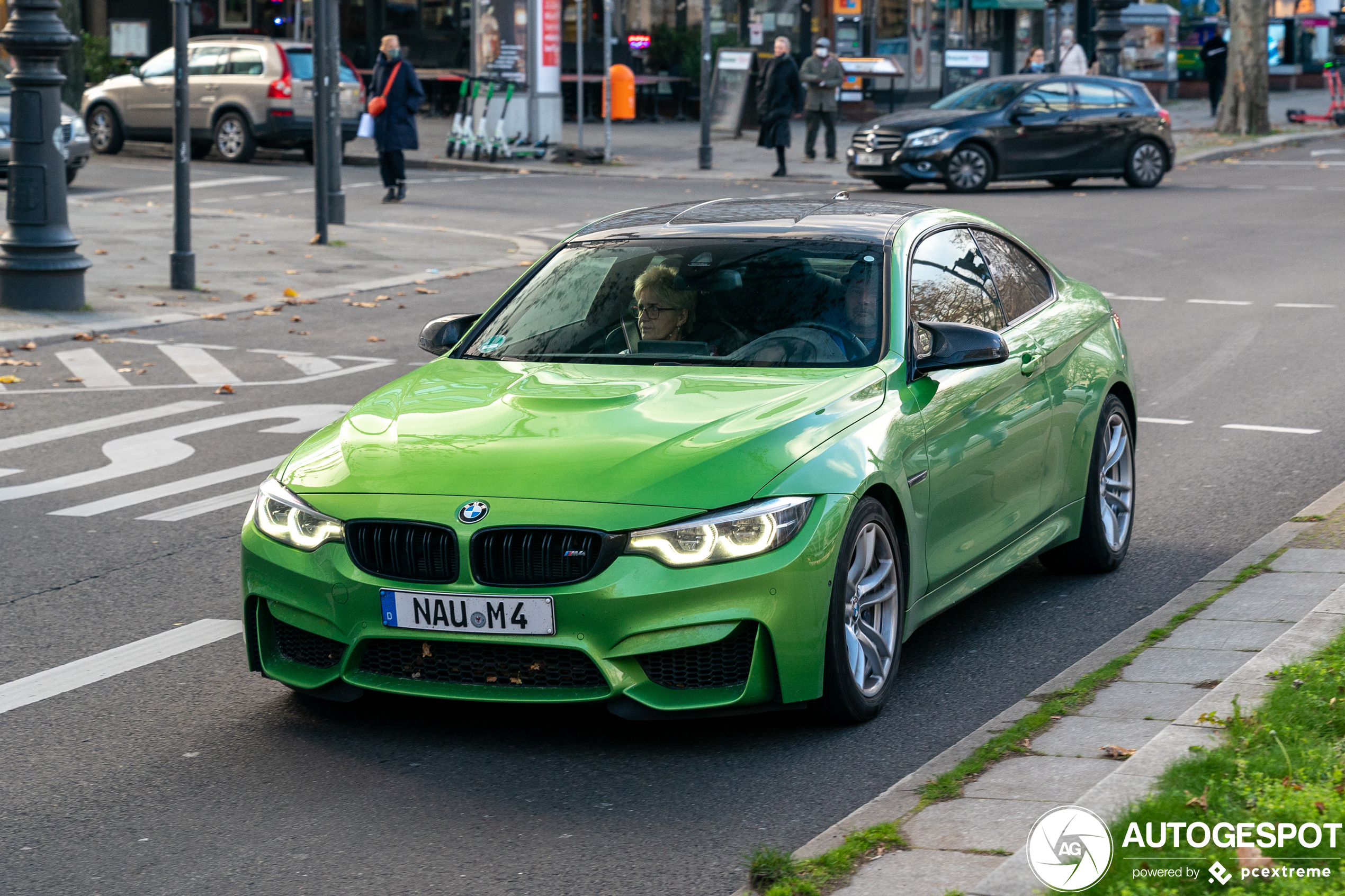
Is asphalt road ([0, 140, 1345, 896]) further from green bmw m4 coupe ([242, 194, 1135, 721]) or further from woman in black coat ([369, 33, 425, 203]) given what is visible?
woman in black coat ([369, 33, 425, 203])

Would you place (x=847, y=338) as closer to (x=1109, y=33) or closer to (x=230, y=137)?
(x=230, y=137)

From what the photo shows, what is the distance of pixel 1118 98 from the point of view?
26203 mm

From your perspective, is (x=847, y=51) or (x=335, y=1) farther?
(x=847, y=51)

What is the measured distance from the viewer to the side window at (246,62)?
29.0 m

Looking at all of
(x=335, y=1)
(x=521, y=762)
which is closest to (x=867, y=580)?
(x=521, y=762)

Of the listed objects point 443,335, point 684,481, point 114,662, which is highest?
point 443,335

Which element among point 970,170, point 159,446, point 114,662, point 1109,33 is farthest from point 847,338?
point 1109,33

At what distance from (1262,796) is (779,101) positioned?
24.7 meters

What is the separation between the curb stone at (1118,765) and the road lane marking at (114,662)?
2.45 meters

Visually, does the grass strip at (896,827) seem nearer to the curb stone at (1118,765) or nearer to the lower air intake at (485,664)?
the curb stone at (1118,765)

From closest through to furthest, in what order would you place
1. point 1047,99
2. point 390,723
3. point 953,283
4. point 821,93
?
point 390,723
point 953,283
point 1047,99
point 821,93

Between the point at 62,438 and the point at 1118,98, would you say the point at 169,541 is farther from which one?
the point at 1118,98

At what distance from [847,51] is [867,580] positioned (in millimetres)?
37491

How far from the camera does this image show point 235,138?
96.1 ft
